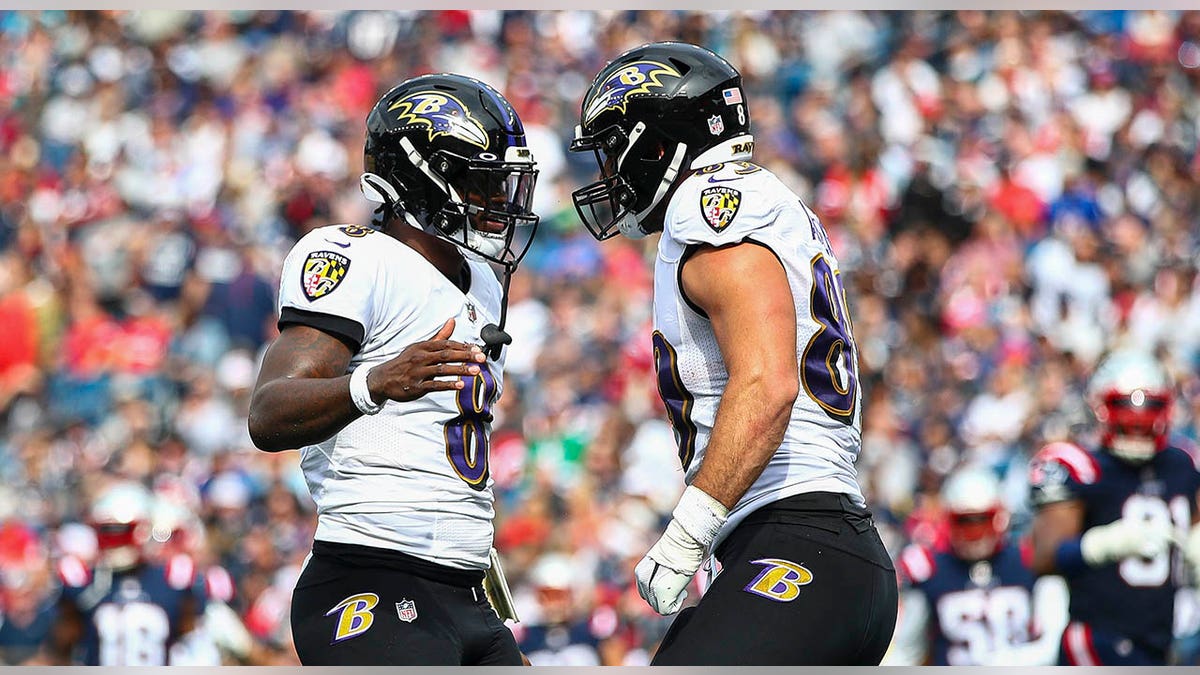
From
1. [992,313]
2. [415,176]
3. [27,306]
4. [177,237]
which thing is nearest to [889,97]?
[992,313]

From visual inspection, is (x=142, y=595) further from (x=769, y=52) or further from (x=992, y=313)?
(x=769, y=52)

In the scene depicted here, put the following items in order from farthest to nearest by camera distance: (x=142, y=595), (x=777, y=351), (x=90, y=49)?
1. (x=90, y=49)
2. (x=142, y=595)
3. (x=777, y=351)

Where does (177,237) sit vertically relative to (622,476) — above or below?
above

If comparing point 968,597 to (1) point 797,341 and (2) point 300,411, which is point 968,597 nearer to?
(1) point 797,341

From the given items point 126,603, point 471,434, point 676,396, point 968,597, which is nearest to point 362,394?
point 471,434

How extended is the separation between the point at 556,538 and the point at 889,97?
496 centimetres

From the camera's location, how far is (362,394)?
140 inches

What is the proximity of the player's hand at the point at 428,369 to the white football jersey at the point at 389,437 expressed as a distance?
0.42 metres

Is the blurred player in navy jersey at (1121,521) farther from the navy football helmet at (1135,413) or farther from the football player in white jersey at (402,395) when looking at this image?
the football player in white jersey at (402,395)

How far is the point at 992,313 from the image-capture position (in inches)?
407

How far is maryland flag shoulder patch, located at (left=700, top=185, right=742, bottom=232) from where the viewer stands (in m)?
3.57

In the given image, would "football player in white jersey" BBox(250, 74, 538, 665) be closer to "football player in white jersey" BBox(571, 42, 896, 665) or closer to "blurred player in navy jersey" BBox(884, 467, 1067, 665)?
"football player in white jersey" BBox(571, 42, 896, 665)

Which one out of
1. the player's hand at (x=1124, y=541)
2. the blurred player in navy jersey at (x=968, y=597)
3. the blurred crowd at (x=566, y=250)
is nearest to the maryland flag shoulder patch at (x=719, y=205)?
the player's hand at (x=1124, y=541)

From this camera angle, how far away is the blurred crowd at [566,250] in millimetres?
9055
